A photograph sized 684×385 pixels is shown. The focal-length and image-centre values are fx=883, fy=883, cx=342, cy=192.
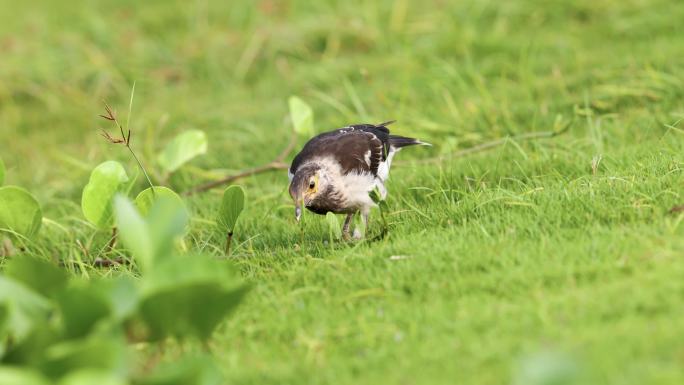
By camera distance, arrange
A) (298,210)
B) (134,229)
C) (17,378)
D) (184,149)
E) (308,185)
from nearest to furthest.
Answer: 1. (17,378)
2. (134,229)
3. (298,210)
4. (308,185)
5. (184,149)

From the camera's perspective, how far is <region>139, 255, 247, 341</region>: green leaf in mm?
3021

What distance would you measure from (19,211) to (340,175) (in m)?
1.79

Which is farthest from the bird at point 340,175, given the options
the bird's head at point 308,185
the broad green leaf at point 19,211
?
the broad green leaf at point 19,211

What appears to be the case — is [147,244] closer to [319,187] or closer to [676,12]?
[319,187]

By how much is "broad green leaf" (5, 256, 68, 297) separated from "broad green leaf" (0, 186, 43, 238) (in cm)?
136

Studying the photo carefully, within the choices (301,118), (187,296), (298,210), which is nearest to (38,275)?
(187,296)

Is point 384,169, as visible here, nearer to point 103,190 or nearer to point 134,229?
point 103,190

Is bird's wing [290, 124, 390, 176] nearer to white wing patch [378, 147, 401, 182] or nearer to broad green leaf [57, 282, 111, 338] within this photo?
white wing patch [378, 147, 401, 182]

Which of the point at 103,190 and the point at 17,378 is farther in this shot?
the point at 103,190

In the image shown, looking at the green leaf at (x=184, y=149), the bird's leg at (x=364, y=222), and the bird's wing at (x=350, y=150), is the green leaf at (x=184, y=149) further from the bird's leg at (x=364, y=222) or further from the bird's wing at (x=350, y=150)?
the bird's leg at (x=364, y=222)

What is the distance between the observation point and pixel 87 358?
2.76 meters

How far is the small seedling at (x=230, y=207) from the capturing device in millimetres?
4480

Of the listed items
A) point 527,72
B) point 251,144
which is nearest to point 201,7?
point 251,144

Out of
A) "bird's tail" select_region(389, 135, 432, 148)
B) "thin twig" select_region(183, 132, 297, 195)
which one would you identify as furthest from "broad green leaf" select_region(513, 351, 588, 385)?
"thin twig" select_region(183, 132, 297, 195)
